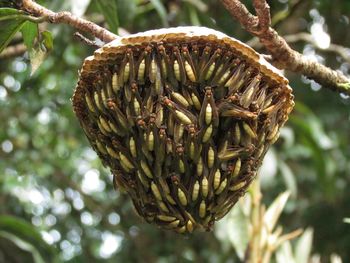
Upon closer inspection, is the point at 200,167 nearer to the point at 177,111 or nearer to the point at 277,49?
the point at 177,111

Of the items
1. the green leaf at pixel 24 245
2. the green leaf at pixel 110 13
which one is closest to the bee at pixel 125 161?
the green leaf at pixel 110 13

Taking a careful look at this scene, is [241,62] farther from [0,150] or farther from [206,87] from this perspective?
[0,150]

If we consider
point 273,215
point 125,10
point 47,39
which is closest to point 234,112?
point 47,39

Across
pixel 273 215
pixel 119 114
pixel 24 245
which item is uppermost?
pixel 24 245

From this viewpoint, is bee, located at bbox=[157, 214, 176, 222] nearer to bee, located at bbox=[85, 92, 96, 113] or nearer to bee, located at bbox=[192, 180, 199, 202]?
bee, located at bbox=[192, 180, 199, 202]

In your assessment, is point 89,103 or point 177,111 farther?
point 89,103

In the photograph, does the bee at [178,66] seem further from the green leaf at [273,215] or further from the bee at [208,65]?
the green leaf at [273,215]
